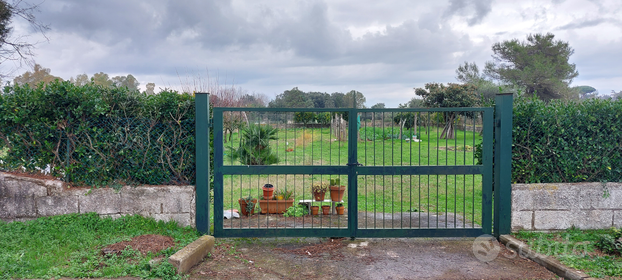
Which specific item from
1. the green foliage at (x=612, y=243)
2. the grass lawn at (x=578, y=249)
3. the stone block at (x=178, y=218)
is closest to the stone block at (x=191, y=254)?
the stone block at (x=178, y=218)

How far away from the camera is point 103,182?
5449mm

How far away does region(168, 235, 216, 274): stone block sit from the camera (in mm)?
4129

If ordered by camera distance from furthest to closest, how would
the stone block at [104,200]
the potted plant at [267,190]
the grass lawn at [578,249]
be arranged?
the potted plant at [267,190], the stone block at [104,200], the grass lawn at [578,249]

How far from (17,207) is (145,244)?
2364 millimetres

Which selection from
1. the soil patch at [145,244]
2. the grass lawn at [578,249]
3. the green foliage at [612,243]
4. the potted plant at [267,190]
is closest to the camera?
the grass lawn at [578,249]

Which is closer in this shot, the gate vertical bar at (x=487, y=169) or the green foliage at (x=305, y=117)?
the green foliage at (x=305, y=117)

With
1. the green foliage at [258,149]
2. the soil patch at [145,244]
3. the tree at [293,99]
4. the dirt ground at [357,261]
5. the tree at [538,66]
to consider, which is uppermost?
the tree at [538,66]

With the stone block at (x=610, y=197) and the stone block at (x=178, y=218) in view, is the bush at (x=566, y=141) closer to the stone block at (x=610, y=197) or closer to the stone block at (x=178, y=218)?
the stone block at (x=610, y=197)

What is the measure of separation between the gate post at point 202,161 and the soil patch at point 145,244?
60 centimetres

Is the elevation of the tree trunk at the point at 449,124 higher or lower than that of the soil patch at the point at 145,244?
higher

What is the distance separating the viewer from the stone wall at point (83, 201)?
5391 millimetres

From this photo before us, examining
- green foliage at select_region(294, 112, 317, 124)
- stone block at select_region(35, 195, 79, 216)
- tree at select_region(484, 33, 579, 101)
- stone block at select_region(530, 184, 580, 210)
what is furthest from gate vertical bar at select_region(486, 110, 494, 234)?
tree at select_region(484, 33, 579, 101)

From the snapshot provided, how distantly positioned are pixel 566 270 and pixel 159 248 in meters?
4.59

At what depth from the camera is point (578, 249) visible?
16.2ft
